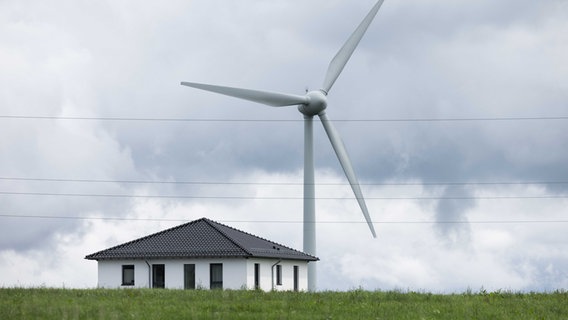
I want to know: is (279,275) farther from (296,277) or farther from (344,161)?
(344,161)

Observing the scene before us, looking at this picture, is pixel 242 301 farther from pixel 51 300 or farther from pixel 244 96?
pixel 244 96

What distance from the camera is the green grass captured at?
23.9m

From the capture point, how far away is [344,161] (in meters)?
53.7

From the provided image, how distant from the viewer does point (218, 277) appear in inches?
2119

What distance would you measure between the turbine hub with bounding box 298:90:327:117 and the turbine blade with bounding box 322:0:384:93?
175 centimetres

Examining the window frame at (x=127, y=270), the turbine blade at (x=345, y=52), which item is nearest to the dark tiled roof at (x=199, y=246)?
the window frame at (x=127, y=270)

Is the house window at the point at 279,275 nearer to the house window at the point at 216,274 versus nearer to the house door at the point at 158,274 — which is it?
the house window at the point at 216,274

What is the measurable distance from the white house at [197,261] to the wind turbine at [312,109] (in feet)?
9.28

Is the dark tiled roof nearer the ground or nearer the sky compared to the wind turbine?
nearer the ground

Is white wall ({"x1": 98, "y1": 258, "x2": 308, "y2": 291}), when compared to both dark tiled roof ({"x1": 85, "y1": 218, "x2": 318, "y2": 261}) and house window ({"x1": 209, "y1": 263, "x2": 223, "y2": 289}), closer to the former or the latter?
house window ({"x1": 209, "y1": 263, "x2": 223, "y2": 289})

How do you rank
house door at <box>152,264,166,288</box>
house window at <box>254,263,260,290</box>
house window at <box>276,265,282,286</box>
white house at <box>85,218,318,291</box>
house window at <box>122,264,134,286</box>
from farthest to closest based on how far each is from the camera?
1. house window at <box>276,265,282,286</box>
2. house window at <box>122,264,134,286</box>
3. house door at <box>152,264,166,288</box>
4. house window at <box>254,263,260,290</box>
5. white house at <box>85,218,318,291</box>

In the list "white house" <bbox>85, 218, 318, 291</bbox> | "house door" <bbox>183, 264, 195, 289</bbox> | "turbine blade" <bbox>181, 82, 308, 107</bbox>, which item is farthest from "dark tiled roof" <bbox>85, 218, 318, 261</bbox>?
"turbine blade" <bbox>181, 82, 308, 107</bbox>

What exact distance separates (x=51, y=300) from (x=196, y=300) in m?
4.72

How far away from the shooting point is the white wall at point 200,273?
2089 inches
